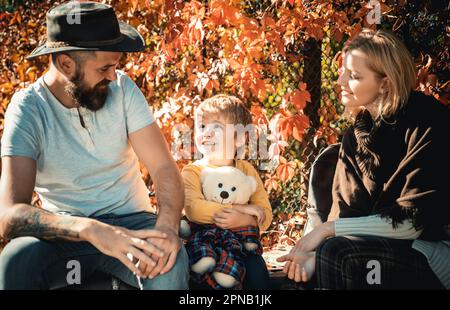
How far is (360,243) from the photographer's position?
2723 millimetres

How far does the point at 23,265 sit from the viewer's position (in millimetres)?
2570

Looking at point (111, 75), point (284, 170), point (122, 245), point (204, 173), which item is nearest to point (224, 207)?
point (204, 173)

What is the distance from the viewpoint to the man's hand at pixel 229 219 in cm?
308

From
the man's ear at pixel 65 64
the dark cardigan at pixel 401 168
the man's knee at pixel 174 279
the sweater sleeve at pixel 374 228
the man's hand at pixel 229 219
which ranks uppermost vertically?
the man's ear at pixel 65 64

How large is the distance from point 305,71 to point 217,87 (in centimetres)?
94

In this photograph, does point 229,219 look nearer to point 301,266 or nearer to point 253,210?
point 253,210

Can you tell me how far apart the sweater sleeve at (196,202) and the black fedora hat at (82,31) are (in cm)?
69

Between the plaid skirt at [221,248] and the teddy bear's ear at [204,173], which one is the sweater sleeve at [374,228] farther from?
the teddy bear's ear at [204,173]

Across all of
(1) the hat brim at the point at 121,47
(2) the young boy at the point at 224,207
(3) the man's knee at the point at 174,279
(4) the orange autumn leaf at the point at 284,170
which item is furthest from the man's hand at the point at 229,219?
(4) the orange autumn leaf at the point at 284,170

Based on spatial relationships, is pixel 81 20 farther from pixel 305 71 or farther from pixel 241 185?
pixel 305 71

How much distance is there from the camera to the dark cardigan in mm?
2748

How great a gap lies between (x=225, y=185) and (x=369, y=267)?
33.2 inches

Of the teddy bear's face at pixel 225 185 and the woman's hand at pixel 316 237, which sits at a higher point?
the teddy bear's face at pixel 225 185
